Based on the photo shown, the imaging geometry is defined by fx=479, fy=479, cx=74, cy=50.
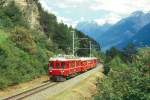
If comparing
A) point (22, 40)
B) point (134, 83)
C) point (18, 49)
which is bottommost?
point (134, 83)

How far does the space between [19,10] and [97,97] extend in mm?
64855

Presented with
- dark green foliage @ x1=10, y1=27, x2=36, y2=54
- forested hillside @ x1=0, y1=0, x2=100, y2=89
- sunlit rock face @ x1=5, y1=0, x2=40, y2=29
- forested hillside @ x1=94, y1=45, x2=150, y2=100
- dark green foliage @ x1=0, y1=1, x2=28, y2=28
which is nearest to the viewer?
forested hillside @ x1=94, y1=45, x2=150, y2=100

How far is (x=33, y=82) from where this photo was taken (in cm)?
5475

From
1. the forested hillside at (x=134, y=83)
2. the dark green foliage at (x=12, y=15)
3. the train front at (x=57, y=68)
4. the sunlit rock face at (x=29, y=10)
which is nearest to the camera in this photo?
the forested hillside at (x=134, y=83)

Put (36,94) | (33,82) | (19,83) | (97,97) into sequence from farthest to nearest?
(33,82)
(19,83)
(36,94)
(97,97)

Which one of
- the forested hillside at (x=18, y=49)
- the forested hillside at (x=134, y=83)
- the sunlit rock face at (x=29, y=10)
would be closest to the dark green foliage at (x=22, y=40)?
the forested hillside at (x=18, y=49)

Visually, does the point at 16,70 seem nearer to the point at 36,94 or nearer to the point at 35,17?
the point at 36,94

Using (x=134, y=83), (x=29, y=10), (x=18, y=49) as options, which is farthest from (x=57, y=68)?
(x=29, y=10)

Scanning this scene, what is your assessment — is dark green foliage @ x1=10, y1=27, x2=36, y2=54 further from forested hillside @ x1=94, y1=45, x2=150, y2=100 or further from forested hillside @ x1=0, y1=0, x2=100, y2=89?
forested hillside @ x1=94, y1=45, x2=150, y2=100

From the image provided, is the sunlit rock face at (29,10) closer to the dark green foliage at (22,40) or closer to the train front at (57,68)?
the dark green foliage at (22,40)

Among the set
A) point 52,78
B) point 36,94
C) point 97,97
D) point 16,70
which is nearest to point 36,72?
point 52,78

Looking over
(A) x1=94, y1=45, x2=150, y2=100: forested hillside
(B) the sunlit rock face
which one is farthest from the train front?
(B) the sunlit rock face

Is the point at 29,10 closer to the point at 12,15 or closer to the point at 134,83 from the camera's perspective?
the point at 12,15

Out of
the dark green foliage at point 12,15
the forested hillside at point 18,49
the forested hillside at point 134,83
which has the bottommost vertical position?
the forested hillside at point 134,83
